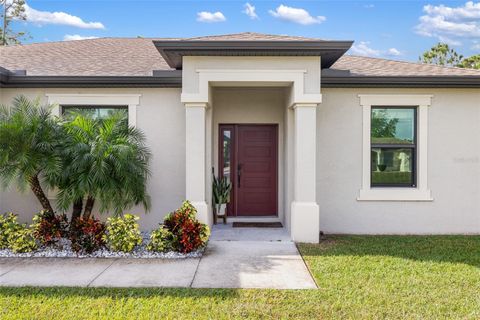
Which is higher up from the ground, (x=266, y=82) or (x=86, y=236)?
(x=266, y=82)

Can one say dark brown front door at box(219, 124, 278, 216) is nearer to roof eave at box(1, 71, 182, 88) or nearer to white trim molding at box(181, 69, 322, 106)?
roof eave at box(1, 71, 182, 88)

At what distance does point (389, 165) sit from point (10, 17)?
25630 mm

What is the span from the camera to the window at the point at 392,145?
7703 mm

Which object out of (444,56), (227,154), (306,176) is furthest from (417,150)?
(444,56)

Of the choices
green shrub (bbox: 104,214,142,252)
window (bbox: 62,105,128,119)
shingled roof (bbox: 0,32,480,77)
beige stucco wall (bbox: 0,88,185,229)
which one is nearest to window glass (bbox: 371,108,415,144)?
shingled roof (bbox: 0,32,480,77)

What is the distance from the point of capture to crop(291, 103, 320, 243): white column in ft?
22.1

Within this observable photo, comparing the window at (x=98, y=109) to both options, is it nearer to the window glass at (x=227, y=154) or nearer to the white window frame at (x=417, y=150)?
the window glass at (x=227, y=154)

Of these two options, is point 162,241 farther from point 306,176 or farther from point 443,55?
A: point 443,55

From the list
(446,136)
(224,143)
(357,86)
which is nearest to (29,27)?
(224,143)

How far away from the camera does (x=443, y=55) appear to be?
3419 centimetres

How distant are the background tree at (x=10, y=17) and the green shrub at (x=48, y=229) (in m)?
21.4

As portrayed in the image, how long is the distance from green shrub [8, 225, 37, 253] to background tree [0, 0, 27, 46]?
21499 mm

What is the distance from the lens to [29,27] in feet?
79.8

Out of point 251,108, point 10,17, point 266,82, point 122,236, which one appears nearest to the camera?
point 122,236
